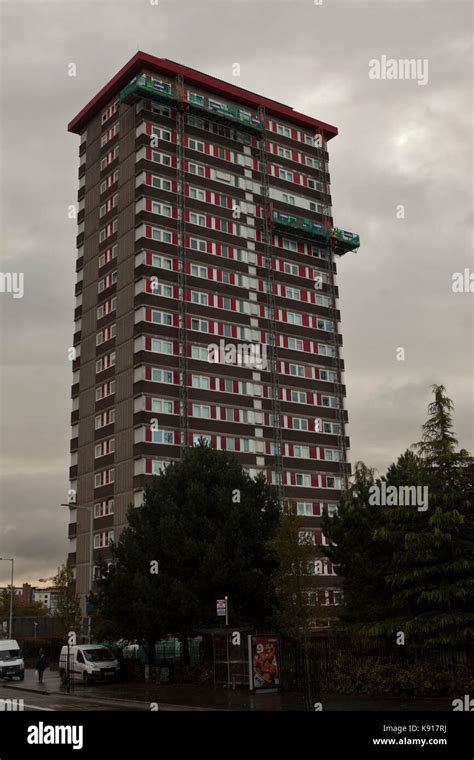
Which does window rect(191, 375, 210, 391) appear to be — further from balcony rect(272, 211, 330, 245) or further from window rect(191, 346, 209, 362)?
balcony rect(272, 211, 330, 245)

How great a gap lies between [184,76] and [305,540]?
7184cm

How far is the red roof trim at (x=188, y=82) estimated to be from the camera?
89062 mm

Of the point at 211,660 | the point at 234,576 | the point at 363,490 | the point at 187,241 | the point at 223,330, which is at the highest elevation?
the point at 187,241

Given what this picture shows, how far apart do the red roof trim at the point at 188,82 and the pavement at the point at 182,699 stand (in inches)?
2574

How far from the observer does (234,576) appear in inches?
1681

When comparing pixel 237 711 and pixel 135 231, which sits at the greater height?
pixel 135 231

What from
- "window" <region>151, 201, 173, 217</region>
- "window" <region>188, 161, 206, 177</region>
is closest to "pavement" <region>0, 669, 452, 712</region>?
"window" <region>151, 201, 173, 217</region>

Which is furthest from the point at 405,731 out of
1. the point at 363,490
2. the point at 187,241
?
the point at 187,241

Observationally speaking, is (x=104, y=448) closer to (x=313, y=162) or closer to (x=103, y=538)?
(x=103, y=538)

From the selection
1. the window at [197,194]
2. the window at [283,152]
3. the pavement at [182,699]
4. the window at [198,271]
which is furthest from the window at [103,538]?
the window at [283,152]

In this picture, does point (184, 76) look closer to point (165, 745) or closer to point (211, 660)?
point (211, 660)

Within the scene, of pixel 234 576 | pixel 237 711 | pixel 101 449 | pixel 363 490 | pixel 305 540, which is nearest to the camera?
pixel 237 711

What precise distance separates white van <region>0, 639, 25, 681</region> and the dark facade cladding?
2297 centimetres

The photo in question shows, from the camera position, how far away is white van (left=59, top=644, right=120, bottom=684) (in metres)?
46.1
